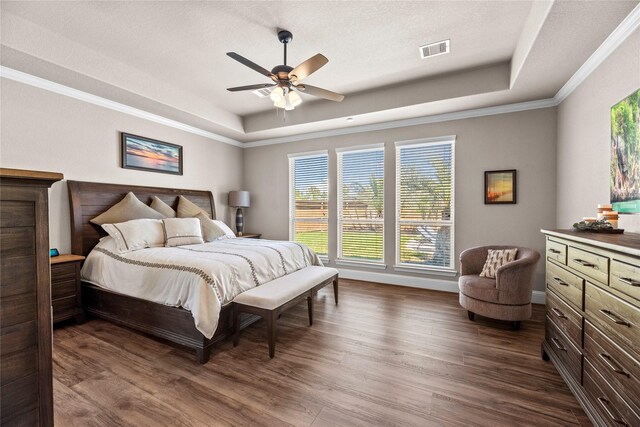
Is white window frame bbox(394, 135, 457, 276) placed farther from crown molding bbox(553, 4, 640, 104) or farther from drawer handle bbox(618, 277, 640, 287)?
drawer handle bbox(618, 277, 640, 287)

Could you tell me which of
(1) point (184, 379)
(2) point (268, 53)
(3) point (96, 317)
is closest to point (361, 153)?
(2) point (268, 53)

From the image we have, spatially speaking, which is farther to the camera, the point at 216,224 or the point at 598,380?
the point at 216,224

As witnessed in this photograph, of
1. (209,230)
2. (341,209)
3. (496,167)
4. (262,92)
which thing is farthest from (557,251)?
(209,230)

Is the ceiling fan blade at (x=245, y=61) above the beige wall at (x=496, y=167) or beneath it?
above

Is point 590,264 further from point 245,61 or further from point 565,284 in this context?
point 245,61

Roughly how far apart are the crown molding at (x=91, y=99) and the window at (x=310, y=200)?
5.99 ft

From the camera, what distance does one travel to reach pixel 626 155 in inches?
84.0

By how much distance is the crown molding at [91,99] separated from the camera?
9.60 feet

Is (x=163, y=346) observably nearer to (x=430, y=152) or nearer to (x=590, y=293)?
(x=590, y=293)

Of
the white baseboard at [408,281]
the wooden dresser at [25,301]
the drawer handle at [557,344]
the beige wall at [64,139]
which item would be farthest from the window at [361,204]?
the wooden dresser at [25,301]

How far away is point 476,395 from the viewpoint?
1.89 meters

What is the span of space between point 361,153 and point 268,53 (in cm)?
236

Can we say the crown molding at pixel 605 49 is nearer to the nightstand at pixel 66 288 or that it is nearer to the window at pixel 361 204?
the window at pixel 361 204

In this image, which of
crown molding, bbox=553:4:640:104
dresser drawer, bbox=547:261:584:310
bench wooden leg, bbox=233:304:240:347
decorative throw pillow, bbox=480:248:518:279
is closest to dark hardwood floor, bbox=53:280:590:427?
bench wooden leg, bbox=233:304:240:347
